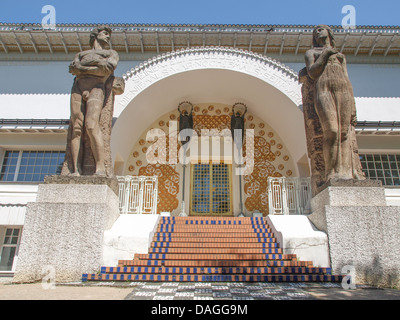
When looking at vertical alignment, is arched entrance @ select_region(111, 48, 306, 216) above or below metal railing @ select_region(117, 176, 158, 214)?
above

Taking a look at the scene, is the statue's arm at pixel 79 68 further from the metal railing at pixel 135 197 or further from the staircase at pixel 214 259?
the staircase at pixel 214 259

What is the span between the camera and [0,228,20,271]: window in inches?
340

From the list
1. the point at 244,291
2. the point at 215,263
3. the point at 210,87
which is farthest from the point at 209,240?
the point at 210,87

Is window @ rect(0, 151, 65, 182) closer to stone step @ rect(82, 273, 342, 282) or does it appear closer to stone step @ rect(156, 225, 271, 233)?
stone step @ rect(156, 225, 271, 233)

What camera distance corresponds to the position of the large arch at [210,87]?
8883 mm

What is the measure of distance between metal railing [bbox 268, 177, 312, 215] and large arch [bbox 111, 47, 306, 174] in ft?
5.55

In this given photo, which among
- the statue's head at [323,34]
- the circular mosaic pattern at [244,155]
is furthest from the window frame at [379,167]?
the statue's head at [323,34]

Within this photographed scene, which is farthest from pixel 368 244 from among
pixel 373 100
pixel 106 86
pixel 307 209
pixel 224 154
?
pixel 373 100

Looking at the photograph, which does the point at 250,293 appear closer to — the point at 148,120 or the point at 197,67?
the point at 197,67

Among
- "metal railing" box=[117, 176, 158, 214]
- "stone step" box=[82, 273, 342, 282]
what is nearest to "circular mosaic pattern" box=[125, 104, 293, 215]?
"metal railing" box=[117, 176, 158, 214]

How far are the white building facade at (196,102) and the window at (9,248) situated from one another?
29 mm

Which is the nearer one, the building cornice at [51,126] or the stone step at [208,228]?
the stone step at [208,228]

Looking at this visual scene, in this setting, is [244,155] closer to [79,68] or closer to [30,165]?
[79,68]
